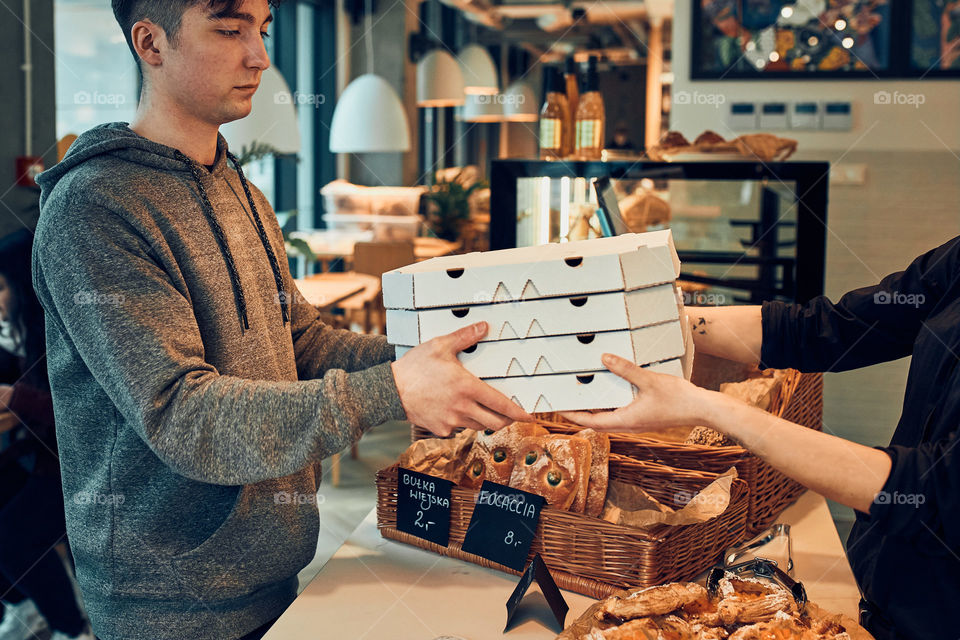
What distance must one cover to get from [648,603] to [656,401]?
27 centimetres

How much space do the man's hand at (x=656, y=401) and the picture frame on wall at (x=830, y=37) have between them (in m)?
2.59

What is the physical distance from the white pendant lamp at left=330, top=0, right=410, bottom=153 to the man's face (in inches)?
180

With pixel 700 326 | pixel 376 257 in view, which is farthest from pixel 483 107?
pixel 700 326

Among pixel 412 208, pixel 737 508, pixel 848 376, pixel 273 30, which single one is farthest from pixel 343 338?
pixel 273 30

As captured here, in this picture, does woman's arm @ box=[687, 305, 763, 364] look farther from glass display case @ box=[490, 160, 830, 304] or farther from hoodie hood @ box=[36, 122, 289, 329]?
hoodie hood @ box=[36, 122, 289, 329]

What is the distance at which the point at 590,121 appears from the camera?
2.53 meters

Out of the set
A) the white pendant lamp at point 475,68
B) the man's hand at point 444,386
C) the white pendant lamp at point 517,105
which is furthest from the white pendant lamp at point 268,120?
the white pendant lamp at point 517,105

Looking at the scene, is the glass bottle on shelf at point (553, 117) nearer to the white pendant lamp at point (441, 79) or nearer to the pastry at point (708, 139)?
the pastry at point (708, 139)

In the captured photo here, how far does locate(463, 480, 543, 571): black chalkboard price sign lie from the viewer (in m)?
1.43

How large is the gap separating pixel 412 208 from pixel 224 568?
686 centimetres

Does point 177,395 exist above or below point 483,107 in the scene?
below

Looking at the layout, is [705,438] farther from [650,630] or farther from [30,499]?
[30,499]

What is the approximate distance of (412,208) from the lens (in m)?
8.02

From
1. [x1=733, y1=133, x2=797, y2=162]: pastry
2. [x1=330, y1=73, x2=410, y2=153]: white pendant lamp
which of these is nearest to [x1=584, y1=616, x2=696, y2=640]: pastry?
[x1=733, y1=133, x2=797, y2=162]: pastry
